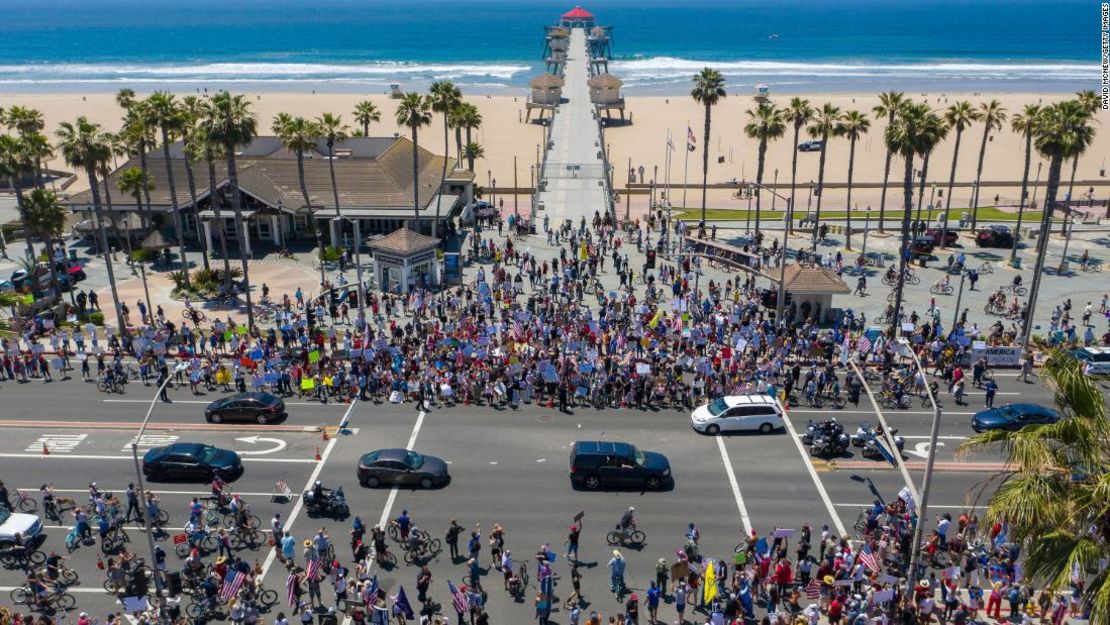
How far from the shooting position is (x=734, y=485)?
1232 inches

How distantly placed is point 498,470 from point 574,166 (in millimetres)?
58825

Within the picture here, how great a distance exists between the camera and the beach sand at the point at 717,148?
8500cm

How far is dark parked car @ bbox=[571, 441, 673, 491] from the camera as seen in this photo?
30.7 meters

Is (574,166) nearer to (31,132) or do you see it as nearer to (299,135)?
(299,135)

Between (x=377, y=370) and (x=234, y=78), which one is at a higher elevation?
(x=234, y=78)

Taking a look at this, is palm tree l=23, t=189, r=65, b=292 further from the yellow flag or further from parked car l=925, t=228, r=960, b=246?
parked car l=925, t=228, r=960, b=246

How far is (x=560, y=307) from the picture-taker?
4812 cm

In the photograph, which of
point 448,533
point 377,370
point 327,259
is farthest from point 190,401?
point 327,259

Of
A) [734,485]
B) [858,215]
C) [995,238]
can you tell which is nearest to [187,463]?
[734,485]

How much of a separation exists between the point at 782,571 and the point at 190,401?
2721cm

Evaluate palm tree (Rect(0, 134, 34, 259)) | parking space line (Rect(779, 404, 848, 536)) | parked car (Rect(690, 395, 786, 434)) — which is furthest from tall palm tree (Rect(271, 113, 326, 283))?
parking space line (Rect(779, 404, 848, 536))

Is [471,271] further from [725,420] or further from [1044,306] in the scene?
[1044,306]

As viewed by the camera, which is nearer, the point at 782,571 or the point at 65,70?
the point at 782,571

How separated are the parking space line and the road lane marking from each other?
286 centimetres
